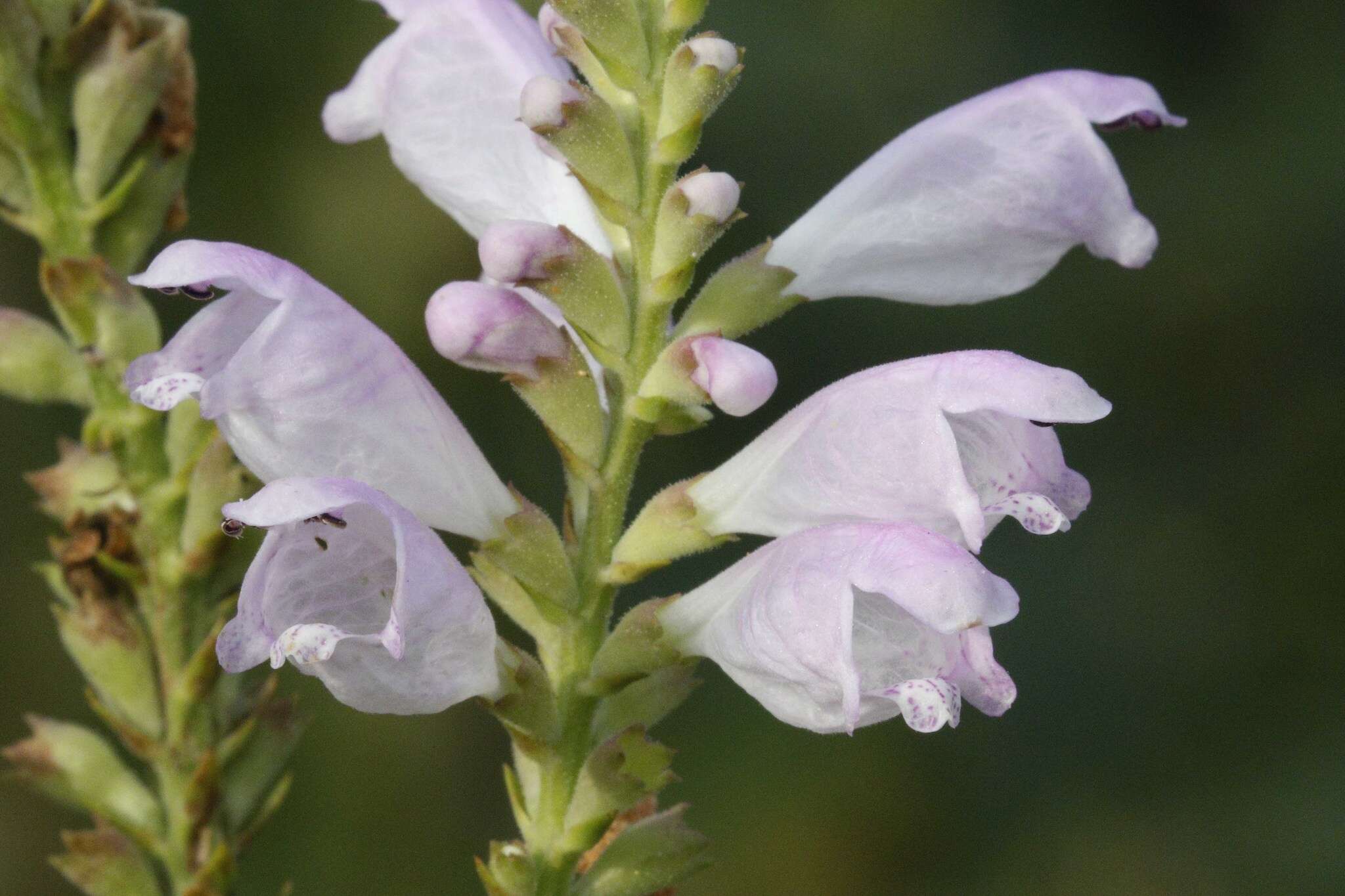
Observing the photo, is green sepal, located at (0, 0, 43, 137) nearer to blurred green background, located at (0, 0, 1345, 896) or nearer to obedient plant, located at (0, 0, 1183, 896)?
obedient plant, located at (0, 0, 1183, 896)

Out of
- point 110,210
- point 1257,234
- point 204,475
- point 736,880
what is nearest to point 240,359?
point 204,475

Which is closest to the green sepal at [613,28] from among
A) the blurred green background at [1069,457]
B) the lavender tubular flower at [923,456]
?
the lavender tubular flower at [923,456]

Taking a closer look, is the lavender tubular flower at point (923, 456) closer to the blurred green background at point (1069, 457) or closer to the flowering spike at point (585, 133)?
the flowering spike at point (585, 133)

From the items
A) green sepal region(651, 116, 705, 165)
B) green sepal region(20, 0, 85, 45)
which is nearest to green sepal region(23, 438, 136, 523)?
green sepal region(20, 0, 85, 45)

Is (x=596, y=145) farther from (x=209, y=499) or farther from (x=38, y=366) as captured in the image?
(x=38, y=366)

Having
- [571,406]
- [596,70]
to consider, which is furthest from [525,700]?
[596,70]

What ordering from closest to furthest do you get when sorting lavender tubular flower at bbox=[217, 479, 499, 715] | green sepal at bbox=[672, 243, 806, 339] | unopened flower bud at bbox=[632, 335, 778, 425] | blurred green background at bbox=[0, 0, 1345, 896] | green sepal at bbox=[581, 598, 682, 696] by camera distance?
lavender tubular flower at bbox=[217, 479, 499, 715] → unopened flower bud at bbox=[632, 335, 778, 425] → green sepal at bbox=[581, 598, 682, 696] → green sepal at bbox=[672, 243, 806, 339] → blurred green background at bbox=[0, 0, 1345, 896]

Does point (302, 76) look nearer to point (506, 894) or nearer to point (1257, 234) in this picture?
point (1257, 234)
